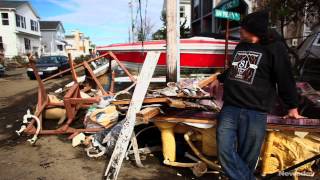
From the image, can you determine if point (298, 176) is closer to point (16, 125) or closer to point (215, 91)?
point (215, 91)

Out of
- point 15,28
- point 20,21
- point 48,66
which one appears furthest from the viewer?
point 20,21

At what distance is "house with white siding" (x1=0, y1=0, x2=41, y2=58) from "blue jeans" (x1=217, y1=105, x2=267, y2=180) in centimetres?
3525

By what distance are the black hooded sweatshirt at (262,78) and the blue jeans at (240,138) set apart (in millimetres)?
89

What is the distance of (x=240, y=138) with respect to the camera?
305 centimetres

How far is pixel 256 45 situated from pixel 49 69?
55.3ft

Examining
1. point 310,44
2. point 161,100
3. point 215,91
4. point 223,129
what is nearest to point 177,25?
point 215,91

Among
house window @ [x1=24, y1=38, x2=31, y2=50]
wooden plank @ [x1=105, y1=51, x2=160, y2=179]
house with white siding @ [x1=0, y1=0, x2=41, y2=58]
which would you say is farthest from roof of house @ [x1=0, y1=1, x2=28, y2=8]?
wooden plank @ [x1=105, y1=51, x2=160, y2=179]

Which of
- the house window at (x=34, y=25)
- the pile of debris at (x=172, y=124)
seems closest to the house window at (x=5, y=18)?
the house window at (x=34, y=25)

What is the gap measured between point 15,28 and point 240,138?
3909 cm

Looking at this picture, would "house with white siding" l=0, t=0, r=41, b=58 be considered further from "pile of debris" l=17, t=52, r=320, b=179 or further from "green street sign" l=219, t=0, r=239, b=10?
"pile of debris" l=17, t=52, r=320, b=179

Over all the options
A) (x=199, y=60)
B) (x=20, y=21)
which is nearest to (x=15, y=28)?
(x=20, y=21)

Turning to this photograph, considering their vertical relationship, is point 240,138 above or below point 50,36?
below

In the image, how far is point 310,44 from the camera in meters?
8.89

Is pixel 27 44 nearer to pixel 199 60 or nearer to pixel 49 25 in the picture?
pixel 49 25
